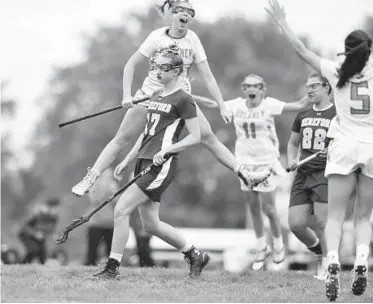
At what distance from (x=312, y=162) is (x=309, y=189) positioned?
1.15ft

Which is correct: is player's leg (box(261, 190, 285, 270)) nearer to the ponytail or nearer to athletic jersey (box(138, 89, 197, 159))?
athletic jersey (box(138, 89, 197, 159))

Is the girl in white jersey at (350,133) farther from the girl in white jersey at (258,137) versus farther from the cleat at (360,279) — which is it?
the girl in white jersey at (258,137)

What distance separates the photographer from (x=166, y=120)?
28.7 ft

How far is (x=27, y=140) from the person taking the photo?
47.0 meters

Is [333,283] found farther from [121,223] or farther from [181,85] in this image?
[181,85]

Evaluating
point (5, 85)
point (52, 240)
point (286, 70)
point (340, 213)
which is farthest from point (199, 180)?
Result: point (340, 213)

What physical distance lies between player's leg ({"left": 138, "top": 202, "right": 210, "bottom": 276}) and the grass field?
0.61 ft

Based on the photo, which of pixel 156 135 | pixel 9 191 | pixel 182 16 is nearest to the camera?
pixel 156 135

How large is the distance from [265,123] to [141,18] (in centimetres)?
3435

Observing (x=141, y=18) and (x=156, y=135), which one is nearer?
(x=156, y=135)

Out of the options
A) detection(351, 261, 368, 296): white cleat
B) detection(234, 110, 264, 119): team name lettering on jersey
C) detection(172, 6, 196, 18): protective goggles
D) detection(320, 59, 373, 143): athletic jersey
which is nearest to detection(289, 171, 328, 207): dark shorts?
detection(234, 110, 264, 119): team name lettering on jersey

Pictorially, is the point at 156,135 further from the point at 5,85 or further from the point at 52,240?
the point at 5,85

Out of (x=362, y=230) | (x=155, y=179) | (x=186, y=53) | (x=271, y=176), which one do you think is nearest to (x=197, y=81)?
(x=271, y=176)

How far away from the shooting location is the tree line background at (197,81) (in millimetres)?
40844
